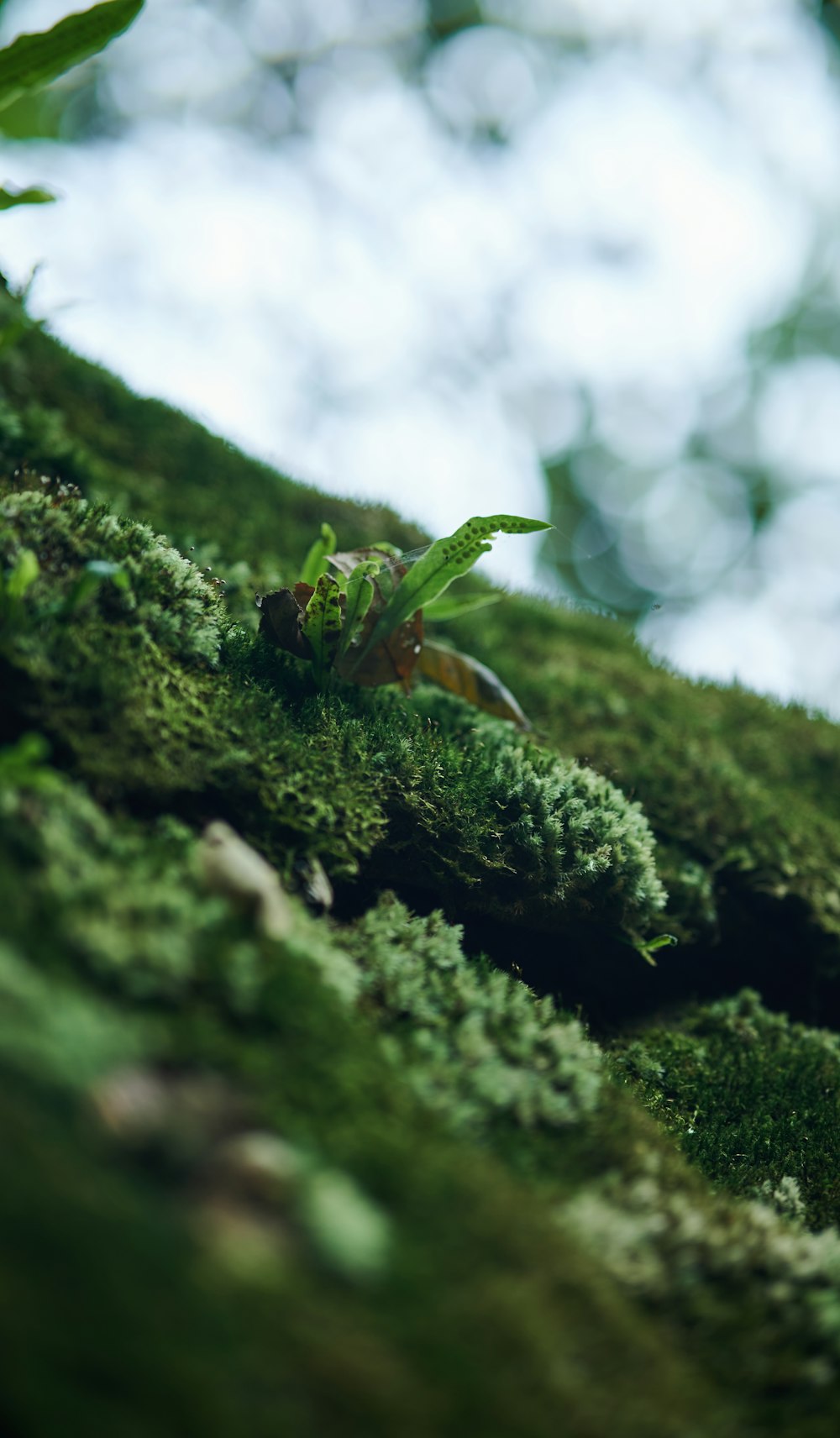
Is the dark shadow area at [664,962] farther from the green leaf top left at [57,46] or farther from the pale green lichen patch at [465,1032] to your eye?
A: the green leaf top left at [57,46]

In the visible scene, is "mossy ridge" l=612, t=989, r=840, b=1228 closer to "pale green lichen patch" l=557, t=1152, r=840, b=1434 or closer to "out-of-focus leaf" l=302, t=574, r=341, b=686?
"pale green lichen patch" l=557, t=1152, r=840, b=1434

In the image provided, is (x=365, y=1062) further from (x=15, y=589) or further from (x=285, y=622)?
(x=285, y=622)

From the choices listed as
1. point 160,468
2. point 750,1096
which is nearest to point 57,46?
point 160,468

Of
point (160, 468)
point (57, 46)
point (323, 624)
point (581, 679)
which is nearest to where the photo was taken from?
point (57, 46)

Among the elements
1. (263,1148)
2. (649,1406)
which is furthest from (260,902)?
(649,1406)

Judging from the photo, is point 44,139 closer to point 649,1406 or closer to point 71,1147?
point 71,1147
